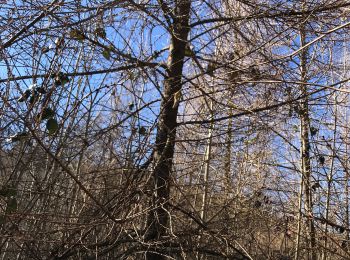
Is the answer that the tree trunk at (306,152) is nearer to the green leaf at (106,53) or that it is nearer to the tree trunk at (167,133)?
the tree trunk at (167,133)

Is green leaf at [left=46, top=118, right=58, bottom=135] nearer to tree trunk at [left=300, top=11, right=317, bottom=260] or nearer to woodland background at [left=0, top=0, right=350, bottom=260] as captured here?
woodland background at [left=0, top=0, right=350, bottom=260]

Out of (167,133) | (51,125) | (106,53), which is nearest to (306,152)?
(167,133)

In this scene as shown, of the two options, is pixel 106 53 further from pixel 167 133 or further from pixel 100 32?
pixel 167 133

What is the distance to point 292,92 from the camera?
10.6ft

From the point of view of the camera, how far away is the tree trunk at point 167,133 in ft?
9.90

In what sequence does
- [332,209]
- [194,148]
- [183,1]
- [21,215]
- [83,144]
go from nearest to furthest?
[21,215] < [183,1] < [83,144] < [194,148] < [332,209]

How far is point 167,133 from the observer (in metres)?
3.27

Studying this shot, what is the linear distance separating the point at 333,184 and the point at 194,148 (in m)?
2.26

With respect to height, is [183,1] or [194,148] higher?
[183,1]

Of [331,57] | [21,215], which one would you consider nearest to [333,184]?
[331,57]

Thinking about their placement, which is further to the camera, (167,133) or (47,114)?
(167,133)

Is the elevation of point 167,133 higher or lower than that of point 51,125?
higher

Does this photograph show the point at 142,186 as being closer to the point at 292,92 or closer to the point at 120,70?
the point at 120,70

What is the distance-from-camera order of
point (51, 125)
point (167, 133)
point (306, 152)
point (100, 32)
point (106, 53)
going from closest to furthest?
1. point (51, 125)
2. point (100, 32)
3. point (106, 53)
4. point (167, 133)
5. point (306, 152)
